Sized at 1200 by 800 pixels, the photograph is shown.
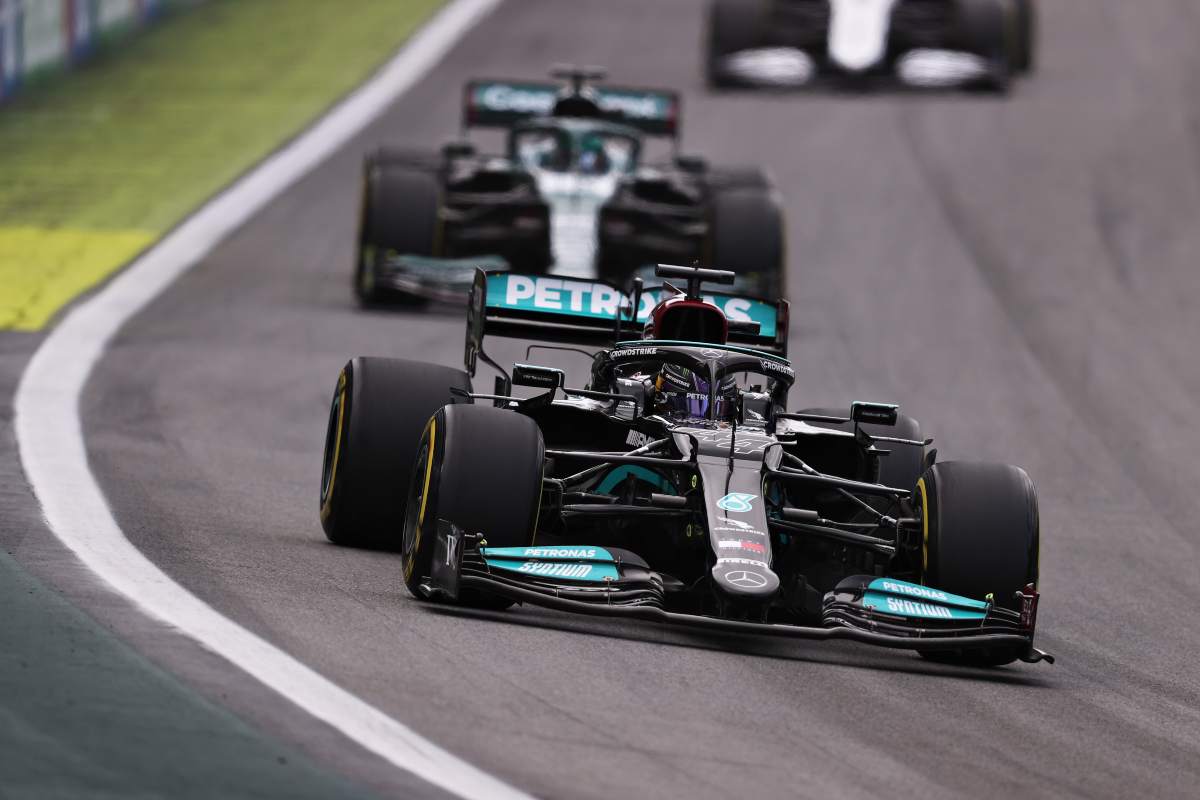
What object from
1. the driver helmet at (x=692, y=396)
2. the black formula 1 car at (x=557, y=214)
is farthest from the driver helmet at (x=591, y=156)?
the driver helmet at (x=692, y=396)

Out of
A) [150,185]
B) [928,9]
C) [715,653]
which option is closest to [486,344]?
[150,185]

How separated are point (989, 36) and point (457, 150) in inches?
511

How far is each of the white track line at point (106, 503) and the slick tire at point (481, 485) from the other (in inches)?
45.2

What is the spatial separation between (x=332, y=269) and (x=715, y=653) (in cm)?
1501

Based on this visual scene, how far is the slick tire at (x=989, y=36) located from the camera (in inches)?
1321

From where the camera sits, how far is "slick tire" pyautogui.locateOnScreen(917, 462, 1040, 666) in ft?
34.4

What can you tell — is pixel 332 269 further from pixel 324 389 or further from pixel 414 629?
pixel 414 629

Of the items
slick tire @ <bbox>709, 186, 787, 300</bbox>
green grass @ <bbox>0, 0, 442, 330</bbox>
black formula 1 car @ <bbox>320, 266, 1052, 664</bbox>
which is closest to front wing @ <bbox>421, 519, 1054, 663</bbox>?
black formula 1 car @ <bbox>320, 266, 1052, 664</bbox>

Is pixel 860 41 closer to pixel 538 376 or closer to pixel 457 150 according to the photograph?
pixel 457 150

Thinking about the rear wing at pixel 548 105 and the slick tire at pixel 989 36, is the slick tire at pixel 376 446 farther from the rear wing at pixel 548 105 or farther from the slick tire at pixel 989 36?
the slick tire at pixel 989 36

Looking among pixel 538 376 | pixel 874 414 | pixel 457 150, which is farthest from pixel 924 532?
pixel 457 150

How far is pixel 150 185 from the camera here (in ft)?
89.5

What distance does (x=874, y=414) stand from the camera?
11.6 m

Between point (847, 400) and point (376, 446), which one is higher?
point (376, 446)
